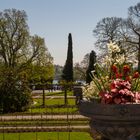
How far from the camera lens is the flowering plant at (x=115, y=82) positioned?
4.80m

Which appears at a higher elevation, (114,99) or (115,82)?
(115,82)

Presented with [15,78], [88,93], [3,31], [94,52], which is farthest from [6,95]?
[94,52]

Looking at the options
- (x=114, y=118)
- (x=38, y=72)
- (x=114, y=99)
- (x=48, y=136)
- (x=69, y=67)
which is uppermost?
(x=69, y=67)

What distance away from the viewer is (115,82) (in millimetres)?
4949

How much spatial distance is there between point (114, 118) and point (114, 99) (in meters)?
0.33

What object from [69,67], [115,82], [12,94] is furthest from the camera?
[69,67]

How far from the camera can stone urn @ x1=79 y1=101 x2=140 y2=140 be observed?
14.6 feet

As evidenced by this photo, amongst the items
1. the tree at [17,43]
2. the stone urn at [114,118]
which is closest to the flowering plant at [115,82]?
the stone urn at [114,118]

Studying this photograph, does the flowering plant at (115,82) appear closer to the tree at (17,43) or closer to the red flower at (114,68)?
the red flower at (114,68)

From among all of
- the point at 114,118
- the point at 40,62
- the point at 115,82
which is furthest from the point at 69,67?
the point at 114,118

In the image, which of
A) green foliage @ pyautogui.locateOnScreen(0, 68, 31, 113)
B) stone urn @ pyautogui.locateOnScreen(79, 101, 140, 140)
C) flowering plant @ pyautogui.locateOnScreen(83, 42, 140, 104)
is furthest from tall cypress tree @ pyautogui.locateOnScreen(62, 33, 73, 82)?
stone urn @ pyautogui.locateOnScreen(79, 101, 140, 140)

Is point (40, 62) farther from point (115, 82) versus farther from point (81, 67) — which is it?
point (115, 82)

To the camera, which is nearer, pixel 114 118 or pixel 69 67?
pixel 114 118

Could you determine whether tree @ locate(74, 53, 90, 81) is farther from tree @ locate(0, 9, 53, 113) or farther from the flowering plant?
the flowering plant
